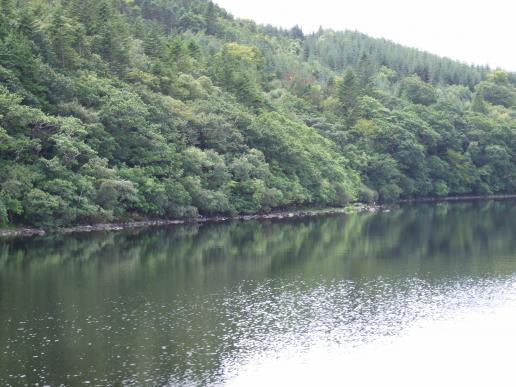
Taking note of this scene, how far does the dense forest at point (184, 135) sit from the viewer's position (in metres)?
83.8

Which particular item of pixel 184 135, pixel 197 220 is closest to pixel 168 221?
pixel 197 220

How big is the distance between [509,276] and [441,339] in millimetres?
22562

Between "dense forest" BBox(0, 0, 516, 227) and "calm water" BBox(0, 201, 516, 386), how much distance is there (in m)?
9.27

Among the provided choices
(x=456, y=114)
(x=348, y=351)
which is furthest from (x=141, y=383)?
(x=456, y=114)

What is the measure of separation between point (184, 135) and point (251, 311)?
60201mm

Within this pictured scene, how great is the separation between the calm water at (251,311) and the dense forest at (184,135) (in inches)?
365

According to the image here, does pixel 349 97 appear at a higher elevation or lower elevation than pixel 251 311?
higher

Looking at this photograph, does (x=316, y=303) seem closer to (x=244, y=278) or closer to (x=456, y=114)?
(x=244, y=278)

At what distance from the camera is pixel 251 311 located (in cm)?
4950

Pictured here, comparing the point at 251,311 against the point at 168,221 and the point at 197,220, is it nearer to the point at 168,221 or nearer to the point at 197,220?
the point at 168,221

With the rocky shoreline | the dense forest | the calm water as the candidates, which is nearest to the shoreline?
the rocky shoreline

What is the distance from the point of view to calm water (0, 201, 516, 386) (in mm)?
37438

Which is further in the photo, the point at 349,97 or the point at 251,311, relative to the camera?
the point at 349,97

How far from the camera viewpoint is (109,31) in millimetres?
113375
